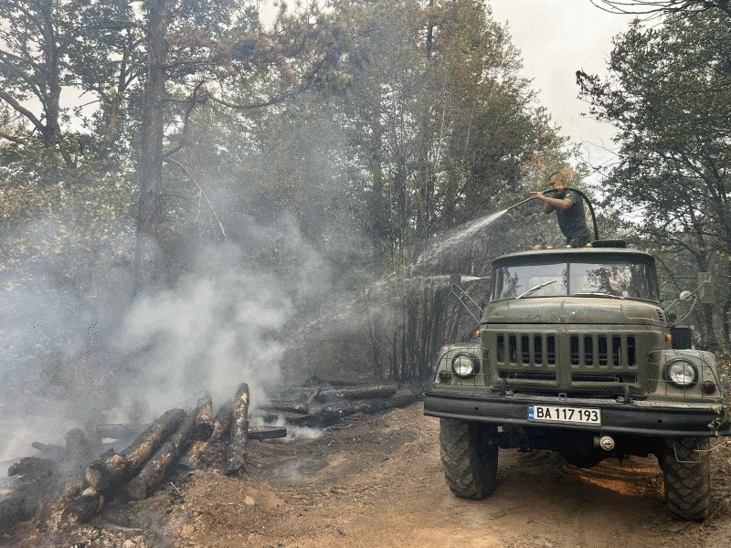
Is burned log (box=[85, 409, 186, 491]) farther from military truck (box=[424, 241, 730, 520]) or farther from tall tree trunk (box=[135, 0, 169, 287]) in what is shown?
tall tree trunk (box=[135, 0, 169, 287])

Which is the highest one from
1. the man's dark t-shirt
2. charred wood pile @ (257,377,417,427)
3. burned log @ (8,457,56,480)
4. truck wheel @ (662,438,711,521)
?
the man's dark t-shirt

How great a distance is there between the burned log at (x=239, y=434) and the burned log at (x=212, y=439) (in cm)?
13

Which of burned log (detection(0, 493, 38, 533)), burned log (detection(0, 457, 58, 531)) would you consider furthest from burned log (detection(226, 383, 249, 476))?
burned log (detection(0, 493, 38, 533))

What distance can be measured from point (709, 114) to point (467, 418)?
9.53m

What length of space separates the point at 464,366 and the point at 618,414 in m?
1.66

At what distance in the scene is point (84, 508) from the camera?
18.0 feet

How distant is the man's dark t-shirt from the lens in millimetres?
7609

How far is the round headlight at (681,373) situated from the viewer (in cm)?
484

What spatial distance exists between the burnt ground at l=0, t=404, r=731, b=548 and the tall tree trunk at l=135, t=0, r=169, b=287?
771 centimetres

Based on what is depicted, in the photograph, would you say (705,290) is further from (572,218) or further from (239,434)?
(239,434)

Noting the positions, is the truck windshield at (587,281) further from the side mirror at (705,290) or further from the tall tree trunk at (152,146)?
the tall tree trunk at (152,146)

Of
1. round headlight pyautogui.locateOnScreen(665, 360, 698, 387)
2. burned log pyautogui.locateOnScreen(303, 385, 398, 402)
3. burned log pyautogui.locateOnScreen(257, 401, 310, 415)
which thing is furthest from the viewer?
burned log pyautogui.locateOnScreen(303, 385, 398, 402)

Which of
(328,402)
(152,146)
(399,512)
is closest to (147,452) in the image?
(399,512)

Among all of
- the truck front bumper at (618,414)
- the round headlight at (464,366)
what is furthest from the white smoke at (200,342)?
the truck front bumper at (618,414)
